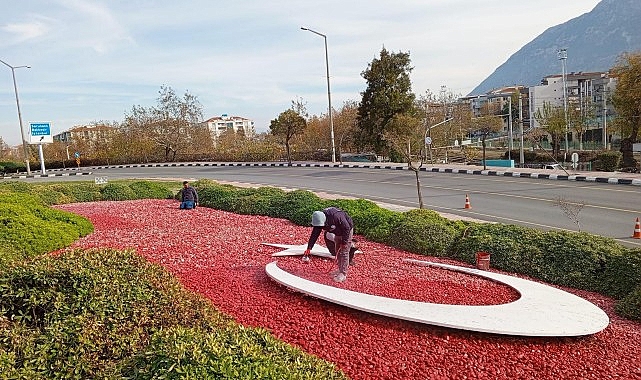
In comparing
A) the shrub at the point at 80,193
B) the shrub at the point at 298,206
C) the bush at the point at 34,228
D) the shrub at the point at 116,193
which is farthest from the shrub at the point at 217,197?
the shrub at the point at 80,193

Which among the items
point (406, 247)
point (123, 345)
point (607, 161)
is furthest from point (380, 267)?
point (607, 161)

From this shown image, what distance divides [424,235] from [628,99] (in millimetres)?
22932

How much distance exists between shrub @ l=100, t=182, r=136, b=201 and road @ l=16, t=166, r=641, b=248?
758cm

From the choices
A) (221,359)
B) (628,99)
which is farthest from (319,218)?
(628,99)

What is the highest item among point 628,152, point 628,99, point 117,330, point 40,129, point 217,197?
point 40,129

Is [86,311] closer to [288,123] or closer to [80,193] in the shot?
[80,193]

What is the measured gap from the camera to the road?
12.8m

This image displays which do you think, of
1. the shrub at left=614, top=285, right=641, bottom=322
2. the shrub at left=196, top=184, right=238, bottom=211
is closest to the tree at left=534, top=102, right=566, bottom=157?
the shrub at left=196, top=184, right=238, bottom=211

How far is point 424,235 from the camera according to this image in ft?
29.1

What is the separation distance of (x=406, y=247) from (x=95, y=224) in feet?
24.6

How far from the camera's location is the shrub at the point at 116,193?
693 inches

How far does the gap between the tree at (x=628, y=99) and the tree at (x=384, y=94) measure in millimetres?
12387

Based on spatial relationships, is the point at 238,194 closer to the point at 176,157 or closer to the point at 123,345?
the point at 123,345

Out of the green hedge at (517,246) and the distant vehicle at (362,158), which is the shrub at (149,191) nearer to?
the green hedge at (517,246)
